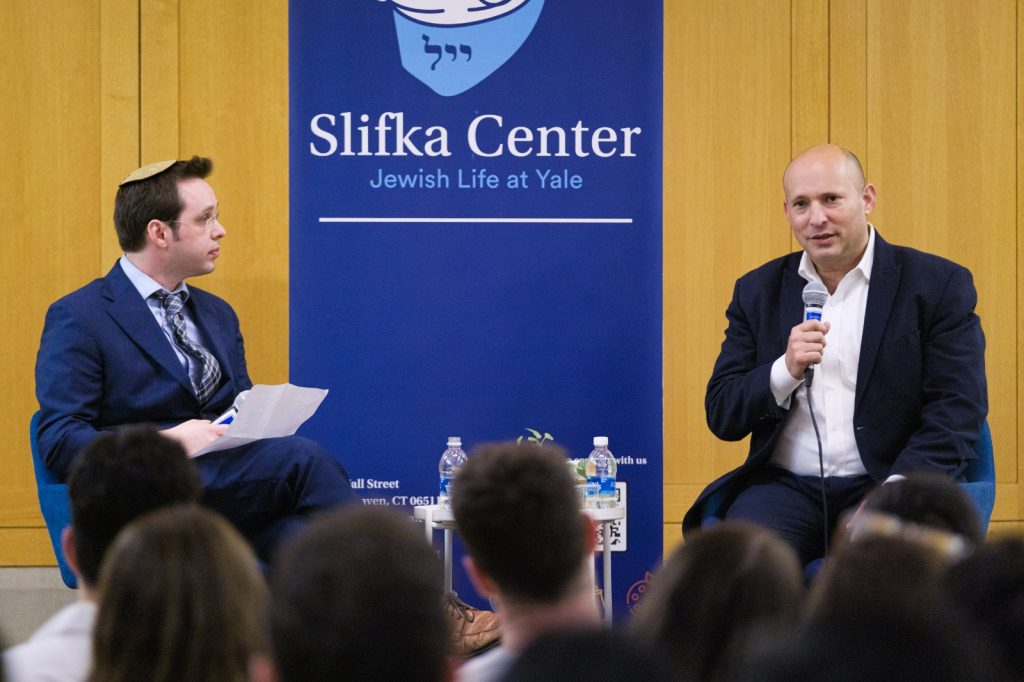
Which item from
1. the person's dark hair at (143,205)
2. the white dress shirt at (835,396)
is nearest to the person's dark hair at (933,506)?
the white dress shirt at (835,396)

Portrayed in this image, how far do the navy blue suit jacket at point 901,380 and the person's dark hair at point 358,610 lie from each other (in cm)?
249

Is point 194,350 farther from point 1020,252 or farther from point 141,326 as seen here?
point 1020,252

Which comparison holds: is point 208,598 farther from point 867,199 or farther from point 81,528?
point 867,199

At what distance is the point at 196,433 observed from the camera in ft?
11.4

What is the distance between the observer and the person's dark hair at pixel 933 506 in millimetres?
1920

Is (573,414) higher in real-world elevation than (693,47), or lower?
lower

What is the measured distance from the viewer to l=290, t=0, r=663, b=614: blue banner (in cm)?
452

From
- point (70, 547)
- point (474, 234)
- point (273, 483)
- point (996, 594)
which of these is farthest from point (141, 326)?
point (996, 594)

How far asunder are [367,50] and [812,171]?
1727 mm

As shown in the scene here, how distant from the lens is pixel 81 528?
208 cm

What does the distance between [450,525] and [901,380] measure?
4.88ft

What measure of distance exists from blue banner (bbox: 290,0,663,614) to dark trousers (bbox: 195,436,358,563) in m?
1.00

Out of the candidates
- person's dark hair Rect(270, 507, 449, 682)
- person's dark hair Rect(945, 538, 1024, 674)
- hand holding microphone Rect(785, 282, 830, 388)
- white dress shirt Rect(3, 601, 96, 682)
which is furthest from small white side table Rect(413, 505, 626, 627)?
person's dark hair Rect(270, 507, 449, 682)

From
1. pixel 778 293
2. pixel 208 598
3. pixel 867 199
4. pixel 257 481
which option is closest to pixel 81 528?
pixel 208 598
